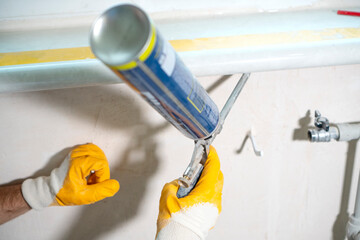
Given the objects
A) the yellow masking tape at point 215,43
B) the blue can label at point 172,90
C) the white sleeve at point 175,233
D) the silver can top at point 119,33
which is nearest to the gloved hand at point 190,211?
the white sleeve at point 175,233

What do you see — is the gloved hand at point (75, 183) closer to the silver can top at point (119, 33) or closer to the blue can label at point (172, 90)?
the blue can label at point (172, 90)

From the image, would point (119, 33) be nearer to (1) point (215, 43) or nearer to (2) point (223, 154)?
(1) point (215, 43)

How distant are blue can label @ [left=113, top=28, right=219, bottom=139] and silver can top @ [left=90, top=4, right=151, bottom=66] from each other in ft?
0.05

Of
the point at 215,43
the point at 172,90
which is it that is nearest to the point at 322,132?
the point at 215,43

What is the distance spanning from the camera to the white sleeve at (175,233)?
0.64 metres

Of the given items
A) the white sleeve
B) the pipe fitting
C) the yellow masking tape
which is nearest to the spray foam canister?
the yellow masking tape

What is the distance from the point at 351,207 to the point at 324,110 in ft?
1.25

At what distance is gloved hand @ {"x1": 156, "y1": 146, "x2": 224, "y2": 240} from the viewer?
25.3 inches

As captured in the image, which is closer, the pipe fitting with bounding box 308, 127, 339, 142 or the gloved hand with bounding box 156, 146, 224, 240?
the gloved hand with bounding box 156, 146, 224, 240

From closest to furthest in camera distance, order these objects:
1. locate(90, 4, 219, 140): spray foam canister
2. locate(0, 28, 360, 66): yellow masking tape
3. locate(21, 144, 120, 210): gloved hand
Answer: locate(90, 4, 219, 140): spray foam canister, locate(0, 28, 360, 66): yellow masking tape, locate(21, 144, 120, 210): gloved hand

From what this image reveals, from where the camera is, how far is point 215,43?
63cm

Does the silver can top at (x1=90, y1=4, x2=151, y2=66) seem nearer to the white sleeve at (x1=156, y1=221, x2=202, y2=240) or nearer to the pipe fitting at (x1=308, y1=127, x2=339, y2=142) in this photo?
the white sleeve at (x1=156, y1=221, x2=202, y2=240)

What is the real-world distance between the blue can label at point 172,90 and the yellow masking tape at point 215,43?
0.53ft

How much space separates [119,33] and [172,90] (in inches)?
3.9
